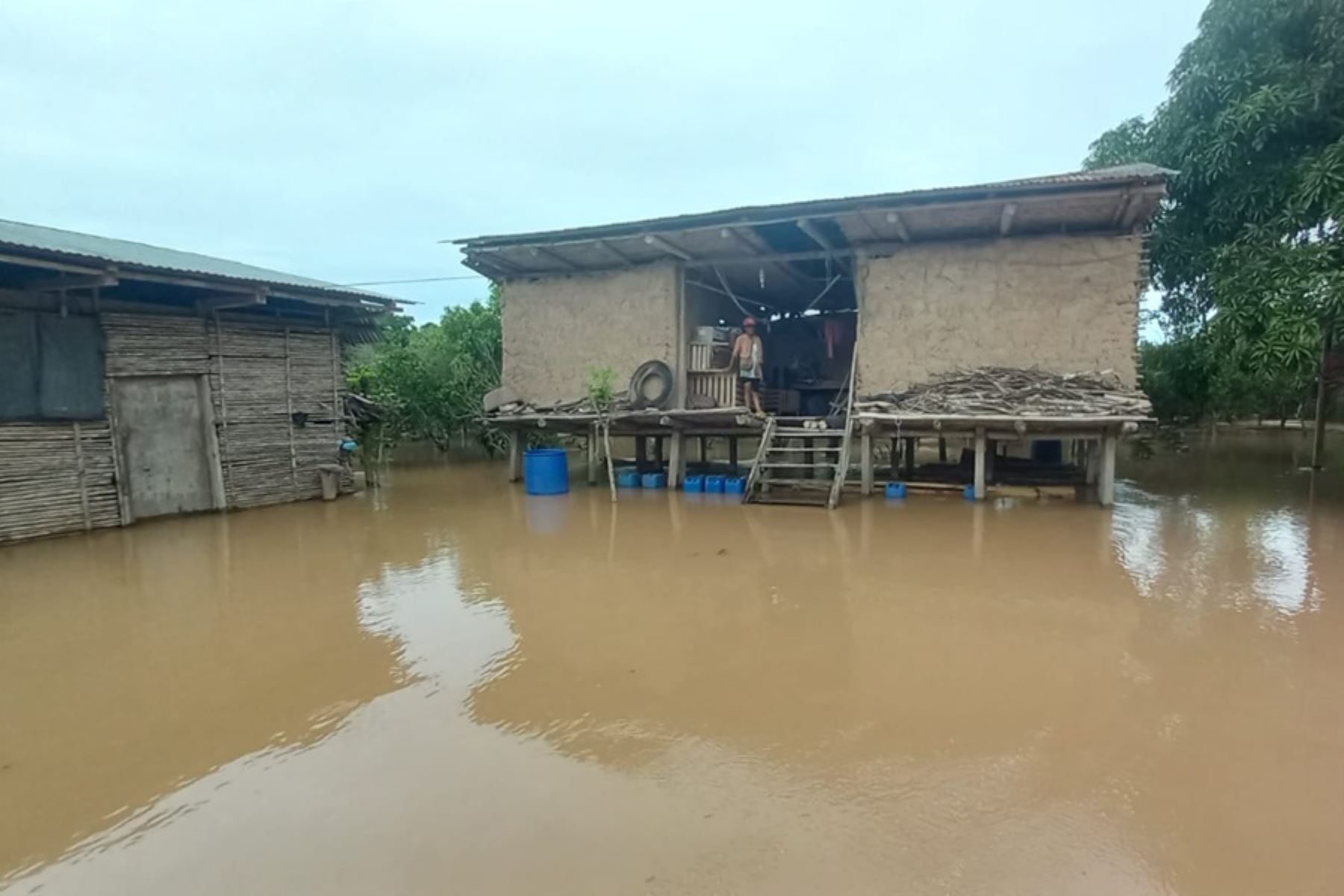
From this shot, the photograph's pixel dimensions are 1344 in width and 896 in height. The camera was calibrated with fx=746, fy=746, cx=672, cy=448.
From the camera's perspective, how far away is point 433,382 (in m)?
16.5

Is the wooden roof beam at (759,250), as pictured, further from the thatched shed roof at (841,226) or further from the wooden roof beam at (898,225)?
the wooden roof beam at (898,225)

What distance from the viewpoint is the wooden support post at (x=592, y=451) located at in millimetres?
11664

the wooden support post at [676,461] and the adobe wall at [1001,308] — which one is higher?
the adobe wall at [1001,308]

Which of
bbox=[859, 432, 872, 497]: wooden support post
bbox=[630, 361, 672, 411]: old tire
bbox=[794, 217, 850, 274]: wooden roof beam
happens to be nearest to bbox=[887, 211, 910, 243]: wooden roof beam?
bbox=[794, 217, 850, 274]: wooden roof beam

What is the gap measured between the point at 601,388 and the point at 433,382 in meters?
7.36

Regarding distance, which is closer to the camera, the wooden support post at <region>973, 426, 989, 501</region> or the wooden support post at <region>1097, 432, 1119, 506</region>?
the wooden support post at <region>1097, 432, 1119, 506</region>

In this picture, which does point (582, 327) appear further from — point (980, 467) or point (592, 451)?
point (980, 467)

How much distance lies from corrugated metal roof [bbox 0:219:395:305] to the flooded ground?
315cm

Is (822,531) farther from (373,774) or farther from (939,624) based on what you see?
(373,774)

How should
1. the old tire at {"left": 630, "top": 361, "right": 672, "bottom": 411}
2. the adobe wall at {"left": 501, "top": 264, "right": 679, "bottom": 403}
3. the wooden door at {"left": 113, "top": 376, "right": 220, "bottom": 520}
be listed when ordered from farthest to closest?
the adobe wall at {"left": 501, "top": 264, "right": 679, "bottom": 403}, the old tire at {"left": 630, "top": 361, "right": 672, "bottom": 411}, the wooden door at {"left": 113, "top": 376, "right": 220, "bottom": 520}

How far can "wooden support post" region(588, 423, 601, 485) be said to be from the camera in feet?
38.3

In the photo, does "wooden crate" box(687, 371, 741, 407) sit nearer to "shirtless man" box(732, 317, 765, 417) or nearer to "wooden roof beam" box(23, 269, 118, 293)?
"shirtless man" box(732, 317, 765, 417)

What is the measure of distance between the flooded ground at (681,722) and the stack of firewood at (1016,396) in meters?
2.47

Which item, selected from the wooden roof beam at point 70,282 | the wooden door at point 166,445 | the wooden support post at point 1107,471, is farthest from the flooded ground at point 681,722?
the wooden roof beam at point 70,282
